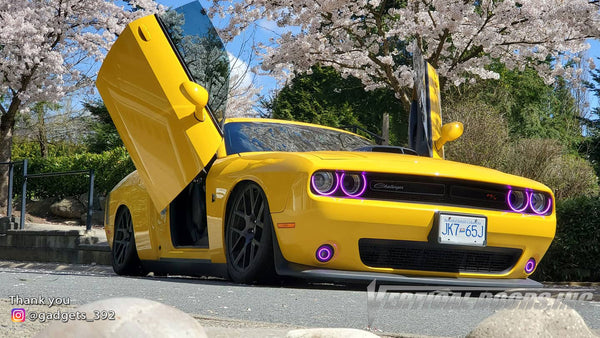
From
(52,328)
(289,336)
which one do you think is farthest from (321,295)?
(52,328)

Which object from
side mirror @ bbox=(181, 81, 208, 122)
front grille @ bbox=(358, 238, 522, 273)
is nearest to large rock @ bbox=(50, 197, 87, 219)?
side mirror @ bbox=(181, 81, 208, 122)

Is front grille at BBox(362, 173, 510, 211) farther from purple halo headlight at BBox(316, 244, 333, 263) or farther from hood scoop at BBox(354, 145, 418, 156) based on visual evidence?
hood scoop at BBox(354, 145, 418, 156)

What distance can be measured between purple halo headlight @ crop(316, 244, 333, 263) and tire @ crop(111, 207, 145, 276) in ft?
9.23

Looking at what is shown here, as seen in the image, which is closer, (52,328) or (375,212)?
(52,328)

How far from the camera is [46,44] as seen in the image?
18.0m

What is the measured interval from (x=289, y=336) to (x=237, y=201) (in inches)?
107

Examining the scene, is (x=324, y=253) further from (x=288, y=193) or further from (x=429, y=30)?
(x=429, y=30)

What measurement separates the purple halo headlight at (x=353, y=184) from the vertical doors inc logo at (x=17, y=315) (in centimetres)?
217

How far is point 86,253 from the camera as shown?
1174 centimetres

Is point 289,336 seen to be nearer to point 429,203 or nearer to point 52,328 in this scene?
point 52,328

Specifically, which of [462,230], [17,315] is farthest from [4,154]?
[17,315]

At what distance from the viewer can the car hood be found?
4809 millimetres

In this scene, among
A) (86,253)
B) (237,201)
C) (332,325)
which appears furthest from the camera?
(86,253)

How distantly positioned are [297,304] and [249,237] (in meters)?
1.17
